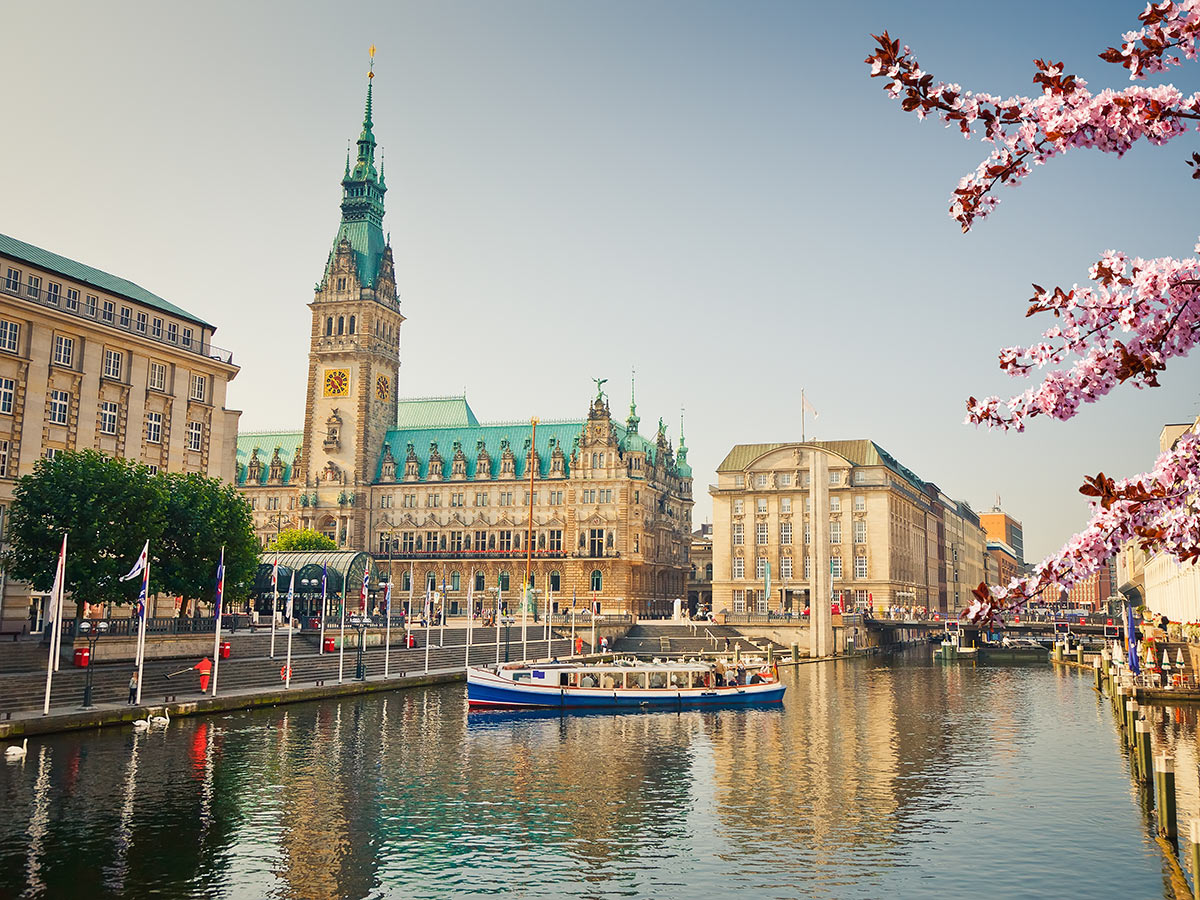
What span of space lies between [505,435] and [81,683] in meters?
126

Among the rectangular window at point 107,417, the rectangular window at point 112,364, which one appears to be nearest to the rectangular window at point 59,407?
the rectangular window at point 107,417

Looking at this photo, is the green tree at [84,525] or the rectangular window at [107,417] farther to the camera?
the rectangular window at [107,417]

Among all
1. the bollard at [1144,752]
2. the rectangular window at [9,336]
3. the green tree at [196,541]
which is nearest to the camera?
the bollard at [1144,752]

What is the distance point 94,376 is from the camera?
82250mm

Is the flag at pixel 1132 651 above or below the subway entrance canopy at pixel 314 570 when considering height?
below

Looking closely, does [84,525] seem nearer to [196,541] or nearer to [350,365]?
[196,541]

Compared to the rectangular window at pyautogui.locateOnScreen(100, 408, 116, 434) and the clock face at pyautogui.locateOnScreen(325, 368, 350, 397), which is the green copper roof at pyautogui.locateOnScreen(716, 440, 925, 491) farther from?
the rectangular window at pyautogui.locateOnScreen(100, 408, 116, 434)

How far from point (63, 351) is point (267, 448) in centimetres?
10967

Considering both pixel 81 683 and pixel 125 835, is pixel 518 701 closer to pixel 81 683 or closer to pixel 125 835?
pixel 81 683

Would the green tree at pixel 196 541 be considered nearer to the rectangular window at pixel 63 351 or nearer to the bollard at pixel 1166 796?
the rectangular window at pixel 63 351

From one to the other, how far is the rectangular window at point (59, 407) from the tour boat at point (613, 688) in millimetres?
38402

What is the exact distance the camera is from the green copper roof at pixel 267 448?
183 meters

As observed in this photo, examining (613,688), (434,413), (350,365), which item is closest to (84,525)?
(613,688)

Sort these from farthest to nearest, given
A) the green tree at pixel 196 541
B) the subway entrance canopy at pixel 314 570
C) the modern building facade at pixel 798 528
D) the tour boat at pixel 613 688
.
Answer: the modern building facade at pixel 798 528, the subway entrance canopy at pixel 314 570, the green tree at pixel 196 541, the tour boat at pixel 613 688
